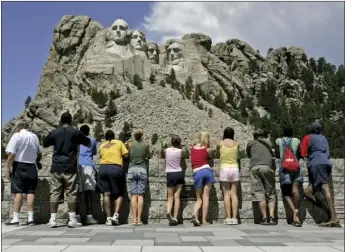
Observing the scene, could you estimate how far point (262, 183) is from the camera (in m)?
7.82

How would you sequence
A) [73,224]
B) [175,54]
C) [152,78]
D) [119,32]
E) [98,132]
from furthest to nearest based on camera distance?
[175,54]
[152,78]
[119,32]
[98,132]
[73,224]

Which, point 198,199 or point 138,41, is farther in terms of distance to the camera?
point 138,41

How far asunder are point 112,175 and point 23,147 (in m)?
1.56

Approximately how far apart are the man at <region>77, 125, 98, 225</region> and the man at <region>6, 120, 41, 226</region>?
783 mm

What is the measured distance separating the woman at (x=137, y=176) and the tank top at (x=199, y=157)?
2.77 feet

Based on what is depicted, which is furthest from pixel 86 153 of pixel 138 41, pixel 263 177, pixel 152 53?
pixel 152 53

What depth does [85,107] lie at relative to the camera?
111 ft

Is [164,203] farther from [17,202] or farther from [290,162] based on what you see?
[17,202]

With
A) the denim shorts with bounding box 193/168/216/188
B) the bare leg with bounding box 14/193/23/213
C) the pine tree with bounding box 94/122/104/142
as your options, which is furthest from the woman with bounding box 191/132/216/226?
the pine tree with bounding box 94/122/104/142

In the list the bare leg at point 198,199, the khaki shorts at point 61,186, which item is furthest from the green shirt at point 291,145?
the khaki shorts at point 61,186

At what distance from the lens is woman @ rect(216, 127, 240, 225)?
25.6 feet

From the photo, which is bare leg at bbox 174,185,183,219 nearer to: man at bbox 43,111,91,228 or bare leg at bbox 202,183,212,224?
bare leg at bbox 202,183,212,224

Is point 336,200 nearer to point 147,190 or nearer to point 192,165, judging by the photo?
point 192,165

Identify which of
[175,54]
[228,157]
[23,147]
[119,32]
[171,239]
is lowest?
[171,239]
